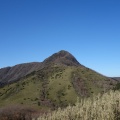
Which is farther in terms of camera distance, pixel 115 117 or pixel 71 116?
pixel 71 116

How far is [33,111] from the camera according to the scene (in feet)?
594

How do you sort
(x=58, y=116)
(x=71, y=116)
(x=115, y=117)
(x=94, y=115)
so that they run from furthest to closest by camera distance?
1. (x=58, y=116)
2. (x=71, y=116)
3. (x=94, y=115)
4. (x=115, y=117)

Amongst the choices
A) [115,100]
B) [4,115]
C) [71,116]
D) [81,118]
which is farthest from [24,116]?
[115,100]

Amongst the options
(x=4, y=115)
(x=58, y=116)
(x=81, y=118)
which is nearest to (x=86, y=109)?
(x=81, y=118)

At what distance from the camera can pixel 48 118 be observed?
80.9 meters

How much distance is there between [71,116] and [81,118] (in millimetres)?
12314

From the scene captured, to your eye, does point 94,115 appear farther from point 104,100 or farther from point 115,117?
point 115,117

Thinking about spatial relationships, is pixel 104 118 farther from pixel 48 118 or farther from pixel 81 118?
pixel 48 118

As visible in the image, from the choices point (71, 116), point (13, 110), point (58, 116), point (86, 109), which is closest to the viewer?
point (86, 109)

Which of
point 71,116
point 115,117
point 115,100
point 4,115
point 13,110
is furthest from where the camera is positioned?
point 13,110

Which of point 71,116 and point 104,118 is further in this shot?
point 71,116

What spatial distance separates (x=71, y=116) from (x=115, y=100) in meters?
26.1

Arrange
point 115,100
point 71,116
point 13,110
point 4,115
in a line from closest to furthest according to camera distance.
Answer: point 115,100 → point 71,116 → point 4,115 → point 13,110

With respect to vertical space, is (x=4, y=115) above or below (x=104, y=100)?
below
